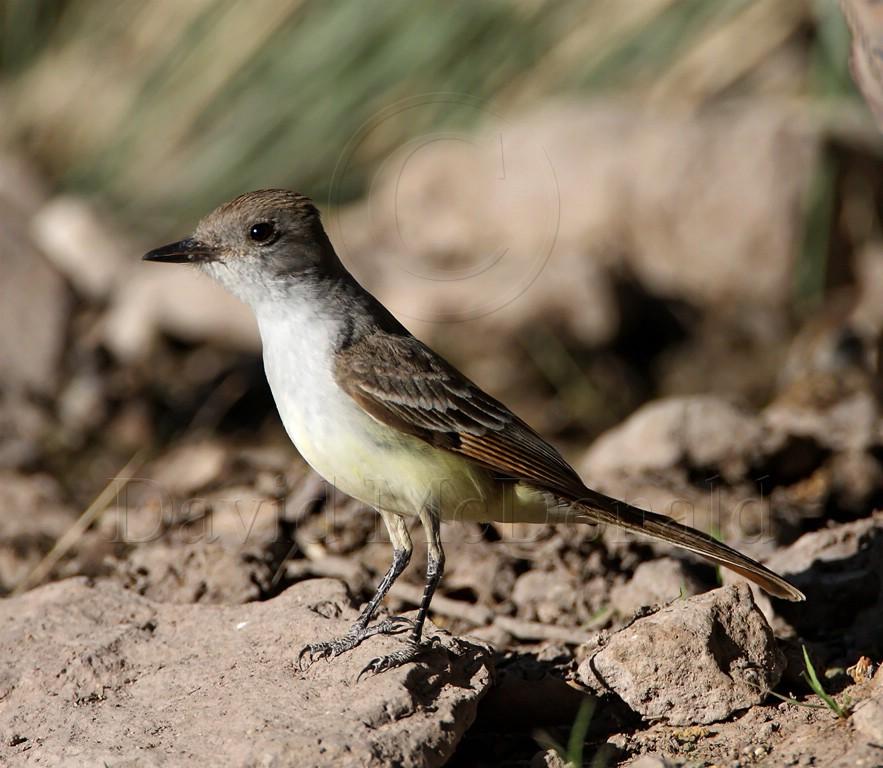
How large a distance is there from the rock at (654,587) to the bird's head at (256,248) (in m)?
1.94

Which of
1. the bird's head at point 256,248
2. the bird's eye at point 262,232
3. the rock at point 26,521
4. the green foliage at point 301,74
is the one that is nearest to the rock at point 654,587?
the bird's head at point 256,248

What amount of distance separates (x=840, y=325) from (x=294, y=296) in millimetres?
4831

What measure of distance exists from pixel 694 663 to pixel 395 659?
1045mm

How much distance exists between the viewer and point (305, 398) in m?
4.86

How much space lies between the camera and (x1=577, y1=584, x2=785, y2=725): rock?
421 centimetres

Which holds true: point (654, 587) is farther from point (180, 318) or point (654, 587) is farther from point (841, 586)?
point (180, 318)

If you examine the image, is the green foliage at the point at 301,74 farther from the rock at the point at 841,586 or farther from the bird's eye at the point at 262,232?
the bird's eye at the point at 262,232

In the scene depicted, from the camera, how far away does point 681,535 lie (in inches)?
191

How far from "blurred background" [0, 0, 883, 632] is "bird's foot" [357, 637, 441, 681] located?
359 cm

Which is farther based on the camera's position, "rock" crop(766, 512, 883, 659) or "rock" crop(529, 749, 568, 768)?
"rock" crop(766, 512, 883, 659)

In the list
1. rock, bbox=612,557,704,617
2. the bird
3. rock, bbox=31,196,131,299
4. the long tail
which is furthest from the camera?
rock, bbox=31,196,131,299

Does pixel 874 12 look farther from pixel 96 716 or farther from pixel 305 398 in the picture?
pixel 96 716

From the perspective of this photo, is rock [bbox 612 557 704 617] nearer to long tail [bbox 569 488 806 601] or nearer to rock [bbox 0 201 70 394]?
long tail [bbox 569 488 806 601]

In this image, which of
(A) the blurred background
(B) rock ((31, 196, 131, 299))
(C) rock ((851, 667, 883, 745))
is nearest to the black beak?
(A) the blurred background
